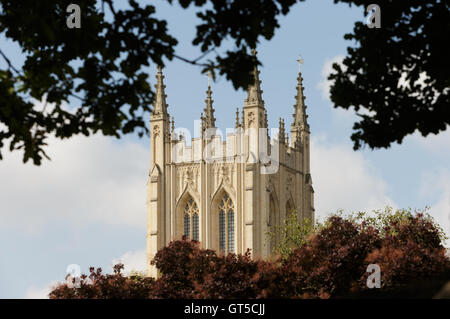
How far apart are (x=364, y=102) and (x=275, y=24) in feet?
7.12

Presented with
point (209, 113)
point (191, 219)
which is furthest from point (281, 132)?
point (191, 219)

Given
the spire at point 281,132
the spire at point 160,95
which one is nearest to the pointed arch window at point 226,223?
the spire at point 281,132

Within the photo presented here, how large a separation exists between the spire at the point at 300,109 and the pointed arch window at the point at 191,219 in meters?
8.69

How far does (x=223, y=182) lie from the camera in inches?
2454

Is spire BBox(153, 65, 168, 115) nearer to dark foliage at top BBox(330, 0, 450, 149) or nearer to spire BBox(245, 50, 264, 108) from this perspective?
spire BBox(245, 50, 264, 108)

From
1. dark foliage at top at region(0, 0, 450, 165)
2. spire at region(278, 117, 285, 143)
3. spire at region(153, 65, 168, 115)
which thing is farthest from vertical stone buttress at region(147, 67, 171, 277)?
dark foliage at top at region(0, 0, 450, 165)

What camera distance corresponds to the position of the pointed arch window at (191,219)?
208ft

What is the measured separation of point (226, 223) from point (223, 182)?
2.49 m

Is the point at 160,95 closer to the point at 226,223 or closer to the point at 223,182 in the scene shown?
the point at 223,182

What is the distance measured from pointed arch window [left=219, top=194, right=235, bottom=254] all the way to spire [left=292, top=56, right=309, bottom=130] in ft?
24.7

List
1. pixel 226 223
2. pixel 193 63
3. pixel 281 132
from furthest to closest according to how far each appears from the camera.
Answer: pixel 281 132, pixel 226 223, pixel 193 63

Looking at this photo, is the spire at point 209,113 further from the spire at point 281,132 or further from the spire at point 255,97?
the spire at point 281,132

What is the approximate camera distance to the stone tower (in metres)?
60.9
